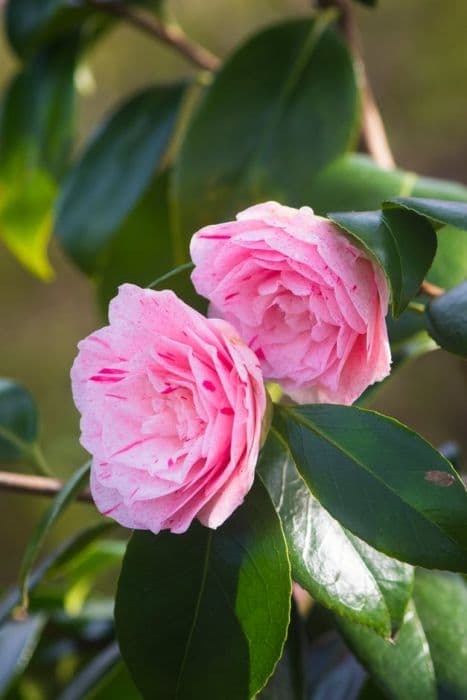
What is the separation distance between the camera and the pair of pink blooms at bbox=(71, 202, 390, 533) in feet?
1.60

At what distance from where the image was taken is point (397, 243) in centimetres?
50

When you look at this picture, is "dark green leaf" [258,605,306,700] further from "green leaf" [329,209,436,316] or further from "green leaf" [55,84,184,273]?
"green leaf" [55,84,184,273]

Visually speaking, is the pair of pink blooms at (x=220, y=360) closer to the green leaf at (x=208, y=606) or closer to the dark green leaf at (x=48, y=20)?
the green leaf at (x=208, y=606)

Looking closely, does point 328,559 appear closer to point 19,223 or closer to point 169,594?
point 169,594

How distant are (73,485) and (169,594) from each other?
97mm

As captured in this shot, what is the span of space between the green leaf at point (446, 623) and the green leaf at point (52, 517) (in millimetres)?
236

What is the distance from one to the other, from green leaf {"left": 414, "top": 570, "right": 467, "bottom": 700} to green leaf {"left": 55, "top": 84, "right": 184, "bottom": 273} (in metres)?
0.50

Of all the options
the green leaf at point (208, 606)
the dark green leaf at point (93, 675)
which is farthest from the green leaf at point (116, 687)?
the green leaf at point (208, 606)

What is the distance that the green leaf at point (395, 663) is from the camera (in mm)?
636

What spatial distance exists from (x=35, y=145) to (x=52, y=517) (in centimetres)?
69

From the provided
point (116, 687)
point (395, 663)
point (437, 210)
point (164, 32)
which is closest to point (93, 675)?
point (116, 687)

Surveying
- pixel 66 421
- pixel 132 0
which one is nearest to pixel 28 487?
pixel 132 0

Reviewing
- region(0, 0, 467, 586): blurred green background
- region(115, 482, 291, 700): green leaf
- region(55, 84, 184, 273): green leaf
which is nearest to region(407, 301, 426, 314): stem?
region(115, 482, 291, 700): green leaf

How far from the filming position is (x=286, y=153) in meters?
0.99
